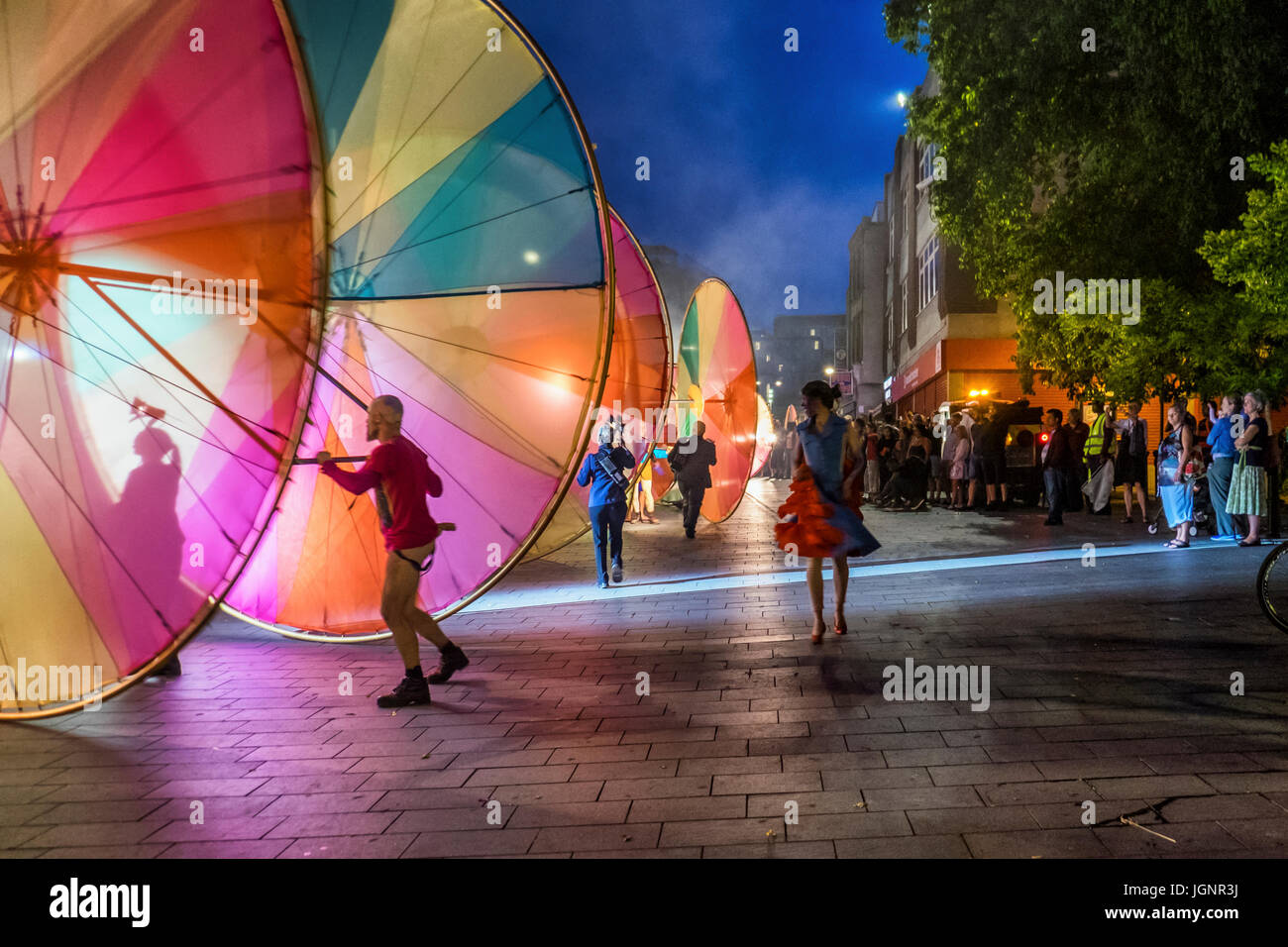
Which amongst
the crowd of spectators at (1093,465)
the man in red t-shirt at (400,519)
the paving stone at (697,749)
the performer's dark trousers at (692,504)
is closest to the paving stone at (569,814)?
Result: the paving stone at (697,749)

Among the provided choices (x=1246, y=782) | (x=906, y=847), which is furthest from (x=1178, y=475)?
(x=906, y=847)

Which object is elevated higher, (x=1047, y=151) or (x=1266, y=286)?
(x=1047, y=151)

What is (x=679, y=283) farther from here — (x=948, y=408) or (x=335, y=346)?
(x=335, y=346)

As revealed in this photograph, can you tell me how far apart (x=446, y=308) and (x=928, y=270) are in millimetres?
32747

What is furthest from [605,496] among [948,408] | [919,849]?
[948,408]

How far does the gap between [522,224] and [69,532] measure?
3850 mm

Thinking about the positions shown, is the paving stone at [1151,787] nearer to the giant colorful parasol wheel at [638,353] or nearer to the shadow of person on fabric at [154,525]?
the shadow of person on fabric at [154,525]

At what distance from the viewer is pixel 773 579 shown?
1036cm

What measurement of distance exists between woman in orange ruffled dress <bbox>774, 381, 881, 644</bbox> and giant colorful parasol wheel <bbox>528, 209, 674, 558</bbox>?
5.90m

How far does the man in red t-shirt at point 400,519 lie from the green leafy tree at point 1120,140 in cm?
1211
